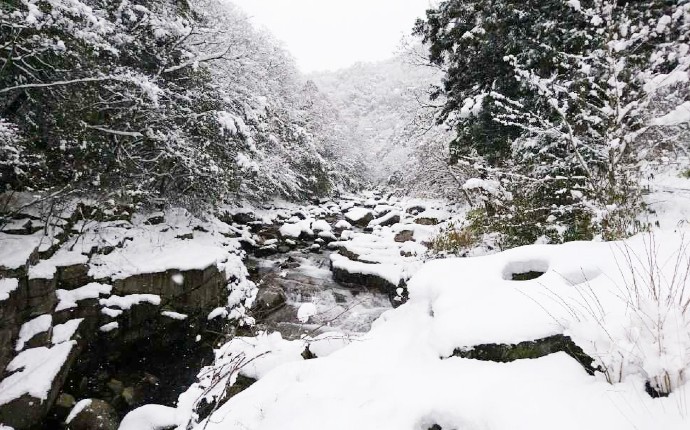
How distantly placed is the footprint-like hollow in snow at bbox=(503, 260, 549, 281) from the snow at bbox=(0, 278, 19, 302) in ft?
18.5

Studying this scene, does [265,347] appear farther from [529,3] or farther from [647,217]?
[529,3]

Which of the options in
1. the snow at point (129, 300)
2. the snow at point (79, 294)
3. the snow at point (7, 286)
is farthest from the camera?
the snow at point (129, 300)

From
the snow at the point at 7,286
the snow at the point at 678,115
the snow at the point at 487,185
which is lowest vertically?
the snow at the point at 487,185

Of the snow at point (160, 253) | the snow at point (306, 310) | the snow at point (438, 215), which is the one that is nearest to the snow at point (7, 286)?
the snow at point (160, 253)

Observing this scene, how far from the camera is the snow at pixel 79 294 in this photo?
5147 millimetres

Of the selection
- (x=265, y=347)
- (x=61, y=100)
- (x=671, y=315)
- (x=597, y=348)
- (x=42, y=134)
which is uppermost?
(x=61, y=100)

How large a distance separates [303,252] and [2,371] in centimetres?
827

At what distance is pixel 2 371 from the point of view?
4074 millimetres

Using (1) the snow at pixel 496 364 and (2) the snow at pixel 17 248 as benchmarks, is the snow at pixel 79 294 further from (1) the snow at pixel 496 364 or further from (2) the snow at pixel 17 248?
(1) the snow at pixel 496 364

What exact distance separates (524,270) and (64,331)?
5809 mm

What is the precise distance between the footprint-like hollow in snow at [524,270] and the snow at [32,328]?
562cm

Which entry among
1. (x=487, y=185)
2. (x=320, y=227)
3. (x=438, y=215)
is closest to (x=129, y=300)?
(x=487, y=185)

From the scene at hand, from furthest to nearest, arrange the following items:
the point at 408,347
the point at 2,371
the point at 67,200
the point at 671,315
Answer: the point at 67,200 < the point at 2,371 < the point at 408,347 < the point at 671,315

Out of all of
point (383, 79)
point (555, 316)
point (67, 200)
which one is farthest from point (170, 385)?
point (383, 79)
